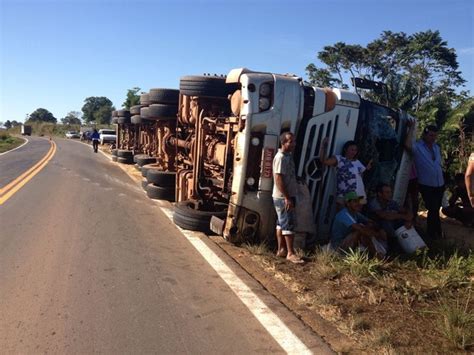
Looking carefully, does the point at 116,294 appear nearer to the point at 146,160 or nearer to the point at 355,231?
the point at 355,231

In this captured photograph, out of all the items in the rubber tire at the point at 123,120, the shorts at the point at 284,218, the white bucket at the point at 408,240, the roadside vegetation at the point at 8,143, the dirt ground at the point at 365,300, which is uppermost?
the rubber tire at the point at 123,120

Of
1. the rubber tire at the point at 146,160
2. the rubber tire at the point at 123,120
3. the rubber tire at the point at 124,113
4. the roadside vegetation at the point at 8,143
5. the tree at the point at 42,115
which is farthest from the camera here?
the tree at the point at 42,115

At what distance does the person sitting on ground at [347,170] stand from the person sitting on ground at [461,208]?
299 cm

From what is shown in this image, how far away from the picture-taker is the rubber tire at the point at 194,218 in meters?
7.23

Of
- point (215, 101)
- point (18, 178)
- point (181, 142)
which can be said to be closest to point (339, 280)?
point (215, 101)

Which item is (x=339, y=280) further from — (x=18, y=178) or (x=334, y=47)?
(x=334, y=47)

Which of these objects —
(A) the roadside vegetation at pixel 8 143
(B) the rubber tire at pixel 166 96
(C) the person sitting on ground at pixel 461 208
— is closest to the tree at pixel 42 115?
(A) the roadside vegetation at pixel 8 143

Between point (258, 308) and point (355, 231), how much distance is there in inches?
77.1

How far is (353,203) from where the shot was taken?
5.94 metres

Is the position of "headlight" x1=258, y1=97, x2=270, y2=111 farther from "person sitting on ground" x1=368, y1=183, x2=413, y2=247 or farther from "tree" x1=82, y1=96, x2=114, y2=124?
"tree" x1=82, y1=96, x2=114, y2=124

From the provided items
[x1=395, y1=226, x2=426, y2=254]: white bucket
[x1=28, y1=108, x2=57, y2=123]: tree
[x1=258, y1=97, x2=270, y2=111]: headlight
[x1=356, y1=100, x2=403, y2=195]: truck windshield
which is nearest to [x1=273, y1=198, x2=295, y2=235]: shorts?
[x1=258, y1=97, x2=270, y2=111]: headlight

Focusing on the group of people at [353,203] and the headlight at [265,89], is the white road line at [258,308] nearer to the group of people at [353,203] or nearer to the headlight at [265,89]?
the group of people at [353,203]

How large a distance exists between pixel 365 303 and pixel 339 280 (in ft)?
2.00

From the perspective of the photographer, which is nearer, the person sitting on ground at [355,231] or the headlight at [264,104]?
the person sitting on ground at [355,231]
